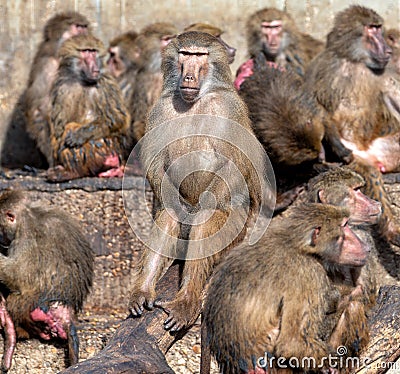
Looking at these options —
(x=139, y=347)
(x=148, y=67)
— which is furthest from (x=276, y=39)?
(x=139, y=347)

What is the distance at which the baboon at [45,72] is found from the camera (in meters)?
8.63

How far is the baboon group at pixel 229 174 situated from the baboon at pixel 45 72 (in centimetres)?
1

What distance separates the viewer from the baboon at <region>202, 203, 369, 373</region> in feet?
16.3

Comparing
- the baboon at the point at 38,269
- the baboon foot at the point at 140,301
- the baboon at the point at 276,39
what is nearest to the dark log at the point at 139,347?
the baboon foot at the point at 140,301

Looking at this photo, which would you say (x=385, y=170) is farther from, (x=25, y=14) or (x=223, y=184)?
(x=25, y=14)

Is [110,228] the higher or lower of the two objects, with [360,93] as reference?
lower

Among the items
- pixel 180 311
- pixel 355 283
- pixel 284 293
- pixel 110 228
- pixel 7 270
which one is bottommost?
pixel 110 228

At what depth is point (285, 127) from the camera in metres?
7.27

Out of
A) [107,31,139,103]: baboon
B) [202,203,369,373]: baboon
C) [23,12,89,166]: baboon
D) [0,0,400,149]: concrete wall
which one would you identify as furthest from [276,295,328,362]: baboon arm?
[0,0,400,149]: concrete wall

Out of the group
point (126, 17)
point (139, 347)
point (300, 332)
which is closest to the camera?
point (300, 332)

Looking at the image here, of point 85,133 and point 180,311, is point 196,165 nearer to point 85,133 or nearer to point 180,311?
point 180,311

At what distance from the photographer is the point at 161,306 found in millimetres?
5477

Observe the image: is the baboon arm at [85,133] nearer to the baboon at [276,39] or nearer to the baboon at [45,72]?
the baboon at [45,72]

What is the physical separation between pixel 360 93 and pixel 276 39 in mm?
1071
